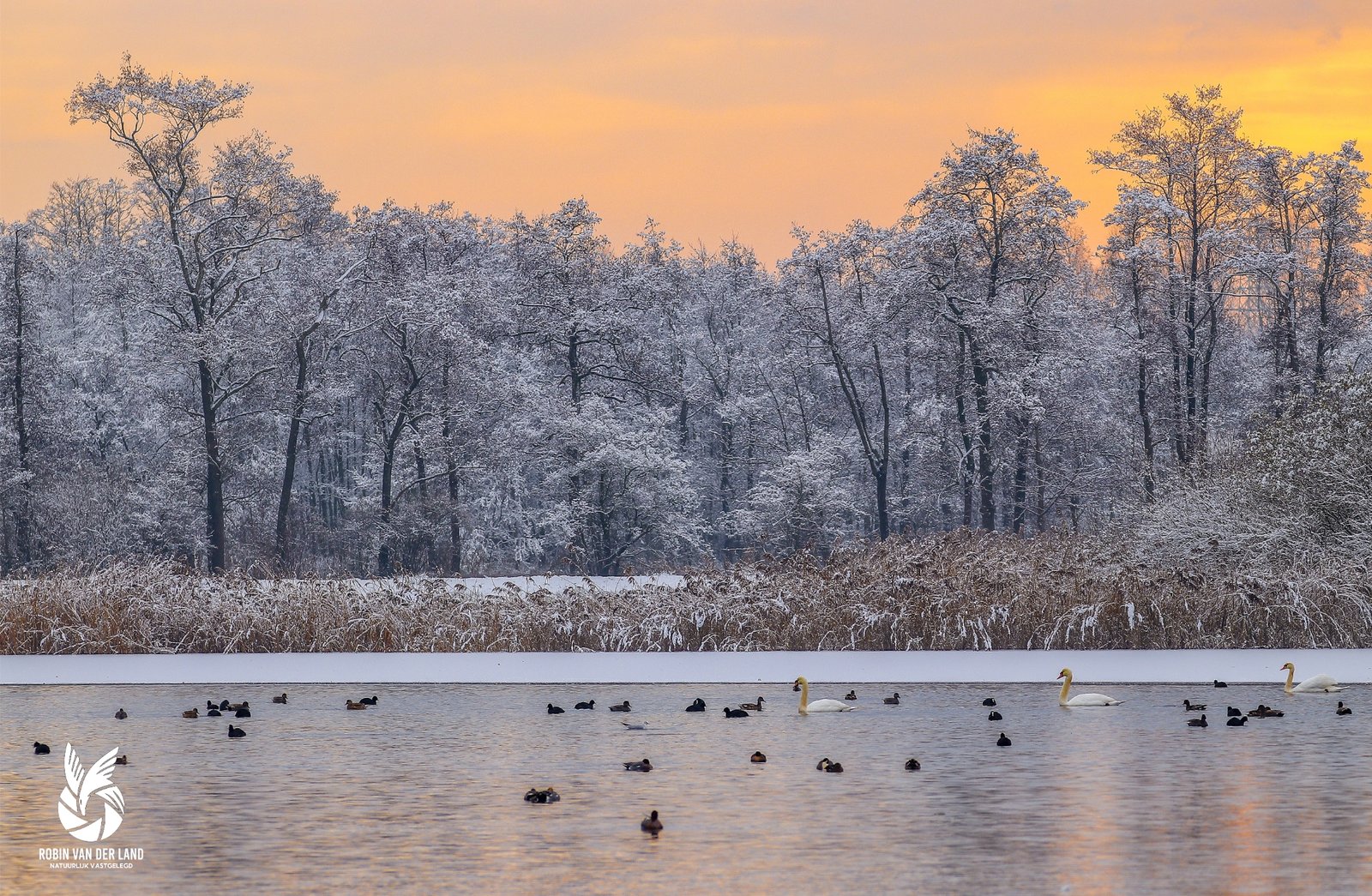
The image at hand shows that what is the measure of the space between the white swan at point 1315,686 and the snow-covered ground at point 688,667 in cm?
123

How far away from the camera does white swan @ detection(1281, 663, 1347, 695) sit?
55.0 ft

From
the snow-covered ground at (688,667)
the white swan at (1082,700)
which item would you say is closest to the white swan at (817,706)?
the white swan at (1082,700)

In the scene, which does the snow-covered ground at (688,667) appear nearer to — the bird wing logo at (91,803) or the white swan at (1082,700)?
the white swan at (1082,700)

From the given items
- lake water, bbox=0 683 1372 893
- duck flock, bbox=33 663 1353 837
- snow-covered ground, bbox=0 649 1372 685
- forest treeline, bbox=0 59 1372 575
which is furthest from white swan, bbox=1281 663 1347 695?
forest treeline, bbox=0 59 1372 575

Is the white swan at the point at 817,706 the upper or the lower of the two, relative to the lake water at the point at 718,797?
upper

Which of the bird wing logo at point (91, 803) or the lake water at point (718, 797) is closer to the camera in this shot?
the lake water at point (718, 797)

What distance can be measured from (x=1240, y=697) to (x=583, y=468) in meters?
35.7

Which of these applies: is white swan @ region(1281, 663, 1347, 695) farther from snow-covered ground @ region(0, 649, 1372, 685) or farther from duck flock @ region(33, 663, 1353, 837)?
snow-covered ground @ region(0, 649, 1372, 685)

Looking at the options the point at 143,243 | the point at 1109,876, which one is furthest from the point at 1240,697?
the point at 143,243

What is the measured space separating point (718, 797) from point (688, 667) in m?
9.03

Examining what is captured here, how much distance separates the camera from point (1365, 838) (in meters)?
9.16

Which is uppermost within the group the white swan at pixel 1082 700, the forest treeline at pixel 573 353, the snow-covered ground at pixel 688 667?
the forest treeline at pixel 573 353

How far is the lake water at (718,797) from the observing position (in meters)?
Answer: 8.50

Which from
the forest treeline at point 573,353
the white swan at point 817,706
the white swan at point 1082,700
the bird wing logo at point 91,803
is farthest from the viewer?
the forest treeline at point 573,353
